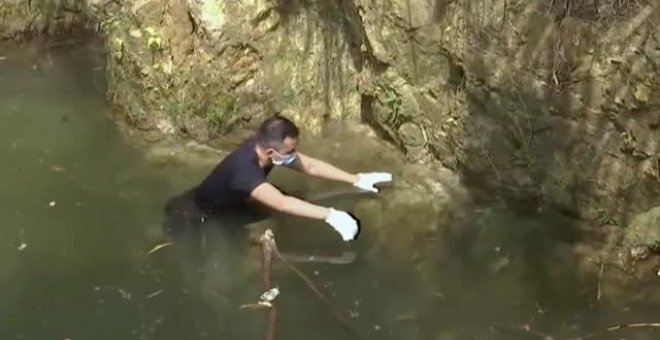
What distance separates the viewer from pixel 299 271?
639 cm

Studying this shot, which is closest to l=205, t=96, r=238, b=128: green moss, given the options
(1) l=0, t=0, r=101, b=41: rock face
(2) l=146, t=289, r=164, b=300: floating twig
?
(2) l=146, t=289, r=164, b=300: floating twig

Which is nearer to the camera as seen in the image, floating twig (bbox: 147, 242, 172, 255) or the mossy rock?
the mossy rock

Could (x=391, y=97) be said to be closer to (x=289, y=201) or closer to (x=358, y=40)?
(x=358, y=40)

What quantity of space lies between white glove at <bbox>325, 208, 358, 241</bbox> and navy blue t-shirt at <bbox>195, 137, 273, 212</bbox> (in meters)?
0.51

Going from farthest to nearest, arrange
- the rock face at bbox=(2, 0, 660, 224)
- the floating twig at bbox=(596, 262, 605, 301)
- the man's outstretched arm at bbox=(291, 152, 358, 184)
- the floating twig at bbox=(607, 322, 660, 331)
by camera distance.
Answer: the man's outstretched arm at bbox=(291, 152, 358, 184)
the rock face at bbox=(2, 0, 660, 224)
the floating twig at bbox=(596, 262, 605, 301)
the floating twig at bbox=(607, 322, 660, 331)

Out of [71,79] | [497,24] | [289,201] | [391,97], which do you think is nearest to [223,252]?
[289,201]

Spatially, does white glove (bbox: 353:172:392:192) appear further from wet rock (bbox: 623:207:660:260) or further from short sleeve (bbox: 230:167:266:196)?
wet rock (bbox: 623:207:660:260)

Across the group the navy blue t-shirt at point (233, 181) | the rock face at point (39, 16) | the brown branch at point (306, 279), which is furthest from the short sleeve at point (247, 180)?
the rock face at point (39, 16)

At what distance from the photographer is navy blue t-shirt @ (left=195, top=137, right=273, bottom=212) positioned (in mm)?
6719

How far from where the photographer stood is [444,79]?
285 inches

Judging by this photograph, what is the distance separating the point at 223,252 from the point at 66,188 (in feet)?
4.60

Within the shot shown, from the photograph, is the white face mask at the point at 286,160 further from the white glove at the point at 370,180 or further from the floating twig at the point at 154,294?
the floating twig at the point at 154,294

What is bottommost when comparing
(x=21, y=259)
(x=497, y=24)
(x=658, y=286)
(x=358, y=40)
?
(x=21, y=259)

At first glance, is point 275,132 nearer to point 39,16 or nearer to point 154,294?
point 154,294
